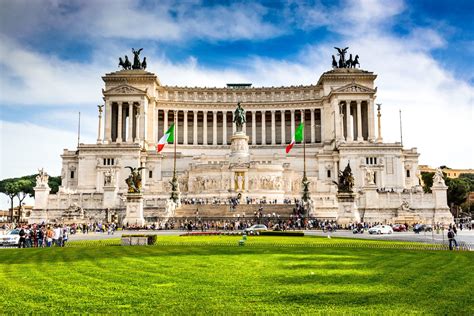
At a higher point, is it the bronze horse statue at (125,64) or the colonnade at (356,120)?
the bronze horse statue at (125,64)

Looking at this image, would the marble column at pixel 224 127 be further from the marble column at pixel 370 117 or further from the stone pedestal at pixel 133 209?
the stone pedestal at pixel 133 209

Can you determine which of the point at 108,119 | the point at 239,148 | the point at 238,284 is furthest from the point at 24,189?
the point at 238,284

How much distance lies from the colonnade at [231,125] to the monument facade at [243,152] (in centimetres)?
25

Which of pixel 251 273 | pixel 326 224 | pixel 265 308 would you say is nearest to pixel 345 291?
pixel 265 308

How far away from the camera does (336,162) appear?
3718 inches

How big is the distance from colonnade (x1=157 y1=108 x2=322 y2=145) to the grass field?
302 feet

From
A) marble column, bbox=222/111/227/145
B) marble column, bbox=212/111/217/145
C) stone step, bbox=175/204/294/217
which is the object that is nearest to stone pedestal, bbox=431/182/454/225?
stone step, bbox=175/204/294/217

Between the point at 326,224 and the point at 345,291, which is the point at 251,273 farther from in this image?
the point at 326,224

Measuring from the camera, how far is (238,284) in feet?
47.3

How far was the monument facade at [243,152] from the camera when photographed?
229ft

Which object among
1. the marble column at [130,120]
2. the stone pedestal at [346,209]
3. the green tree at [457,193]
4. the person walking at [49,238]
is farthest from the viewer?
the green tree at [457,193]

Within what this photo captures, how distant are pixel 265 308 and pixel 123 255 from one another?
43.5 feet

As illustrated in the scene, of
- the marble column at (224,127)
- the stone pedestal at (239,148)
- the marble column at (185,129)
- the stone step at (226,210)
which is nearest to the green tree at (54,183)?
the marble column at (185,129)

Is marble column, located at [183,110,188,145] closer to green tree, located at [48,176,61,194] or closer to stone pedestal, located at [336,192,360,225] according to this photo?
green tree, located at [48,176,61,194]
